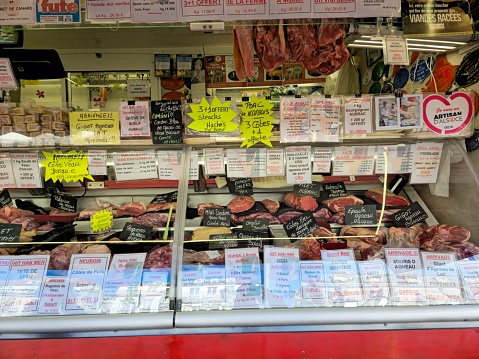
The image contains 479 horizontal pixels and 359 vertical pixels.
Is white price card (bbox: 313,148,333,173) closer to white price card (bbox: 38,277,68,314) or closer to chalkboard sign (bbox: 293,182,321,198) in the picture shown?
chalkboard sign (bbox: 293,182,321,198)

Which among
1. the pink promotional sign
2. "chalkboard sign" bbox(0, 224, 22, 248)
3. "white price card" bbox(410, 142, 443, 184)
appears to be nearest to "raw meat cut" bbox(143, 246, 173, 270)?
"chalkboard sign" bbox(0, 224, 22, 248)

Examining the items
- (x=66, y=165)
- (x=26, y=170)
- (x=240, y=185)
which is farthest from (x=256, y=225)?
(x=26, y=170)

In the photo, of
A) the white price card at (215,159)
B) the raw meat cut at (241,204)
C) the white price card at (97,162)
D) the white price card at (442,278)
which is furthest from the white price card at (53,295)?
the white price card at (442,278)

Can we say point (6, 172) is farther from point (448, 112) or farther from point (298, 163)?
point (448, 112)

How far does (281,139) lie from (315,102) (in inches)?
14.8

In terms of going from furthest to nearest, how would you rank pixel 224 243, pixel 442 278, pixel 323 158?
1. pixel 323 158
2. pixel 224 243
3. pixel 442 278

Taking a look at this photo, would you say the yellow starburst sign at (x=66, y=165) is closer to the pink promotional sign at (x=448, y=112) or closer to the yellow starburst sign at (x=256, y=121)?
the yellow starburst sign at (x=256, y=121)

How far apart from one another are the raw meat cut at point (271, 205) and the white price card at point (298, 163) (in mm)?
360

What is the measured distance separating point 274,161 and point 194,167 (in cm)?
65

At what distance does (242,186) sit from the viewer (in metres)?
3.40

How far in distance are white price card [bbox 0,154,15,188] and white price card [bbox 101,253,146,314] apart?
3.74 ft

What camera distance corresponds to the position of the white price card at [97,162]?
289 centimetres

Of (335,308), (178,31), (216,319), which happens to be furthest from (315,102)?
(178,31)

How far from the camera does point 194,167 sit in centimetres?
304
